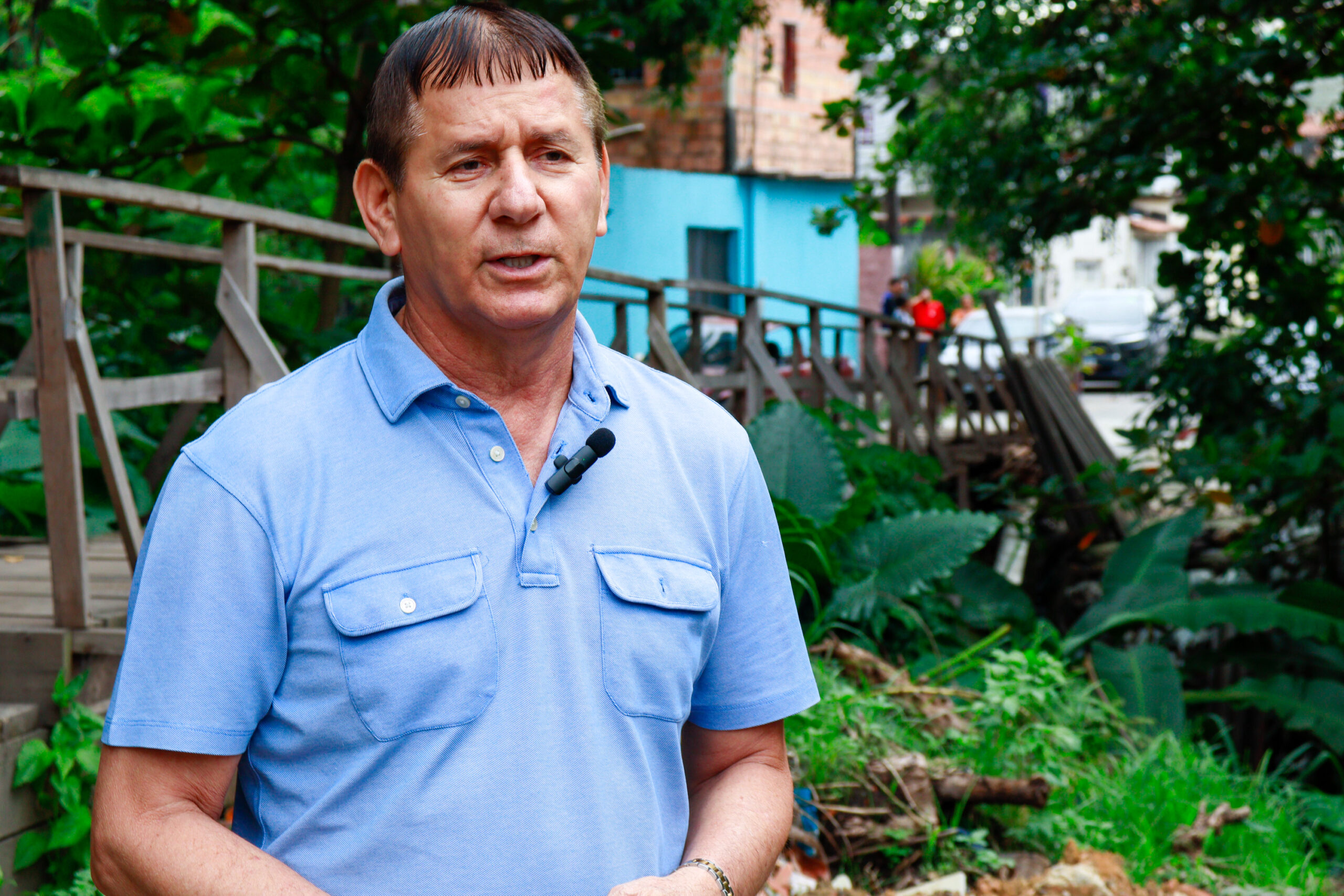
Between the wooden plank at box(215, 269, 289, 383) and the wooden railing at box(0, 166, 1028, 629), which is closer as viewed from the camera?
the wooden railing at box(0, 166, 1028, 629)

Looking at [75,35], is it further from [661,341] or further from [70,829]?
[70,829]

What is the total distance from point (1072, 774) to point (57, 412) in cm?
340

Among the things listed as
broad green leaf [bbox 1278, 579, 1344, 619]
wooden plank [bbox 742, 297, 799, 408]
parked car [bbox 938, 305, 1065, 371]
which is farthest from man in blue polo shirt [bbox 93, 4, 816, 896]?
parked car [bbox 938, 305, 1065, 371]

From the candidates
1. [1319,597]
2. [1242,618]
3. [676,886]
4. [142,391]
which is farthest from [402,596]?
[1319,597]

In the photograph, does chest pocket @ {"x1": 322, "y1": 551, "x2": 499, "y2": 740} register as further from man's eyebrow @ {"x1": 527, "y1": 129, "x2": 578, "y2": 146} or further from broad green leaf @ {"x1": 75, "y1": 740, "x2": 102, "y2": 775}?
broad green leaf @ {"x1": 75, "y1": 740, "x2": 102, "y2": 775}

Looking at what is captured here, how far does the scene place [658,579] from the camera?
1407 mm

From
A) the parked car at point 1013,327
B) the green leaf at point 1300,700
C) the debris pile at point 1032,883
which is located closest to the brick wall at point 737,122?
the parked car at point 1013,327

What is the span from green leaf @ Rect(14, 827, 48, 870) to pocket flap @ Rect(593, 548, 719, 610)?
2208 millimetres

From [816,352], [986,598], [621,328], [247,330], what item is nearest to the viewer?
[247,330]

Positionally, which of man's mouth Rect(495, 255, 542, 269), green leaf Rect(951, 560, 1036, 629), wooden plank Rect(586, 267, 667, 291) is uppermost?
man's mouth Rect(495, 255, 542, 269)

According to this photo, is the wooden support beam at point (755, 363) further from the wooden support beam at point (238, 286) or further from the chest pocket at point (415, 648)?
the chest pocket at point (415, 648)

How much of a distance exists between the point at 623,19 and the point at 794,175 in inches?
528

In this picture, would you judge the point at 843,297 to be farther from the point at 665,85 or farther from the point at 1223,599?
the point at 1223,599

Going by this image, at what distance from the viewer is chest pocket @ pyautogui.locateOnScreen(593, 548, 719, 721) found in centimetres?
138
